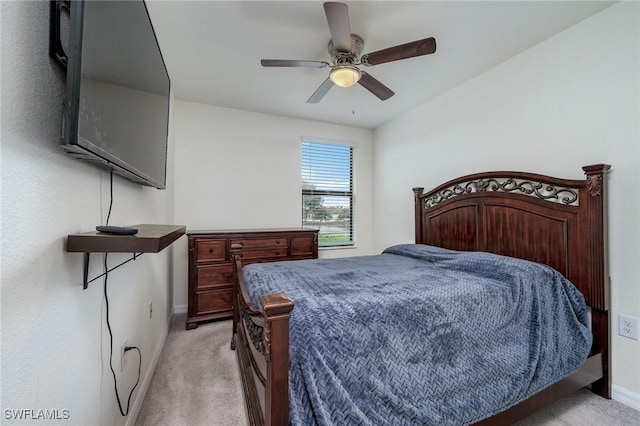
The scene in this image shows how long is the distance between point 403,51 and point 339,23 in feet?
1.60

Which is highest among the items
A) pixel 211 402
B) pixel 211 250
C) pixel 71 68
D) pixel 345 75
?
pixel 345 75

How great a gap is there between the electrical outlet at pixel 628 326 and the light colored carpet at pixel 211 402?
0.46 m

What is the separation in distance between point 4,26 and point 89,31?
0.57 feet

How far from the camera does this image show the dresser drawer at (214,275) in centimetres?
288

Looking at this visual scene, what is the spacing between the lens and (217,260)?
2934 millimetres

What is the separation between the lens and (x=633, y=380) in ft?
5.62

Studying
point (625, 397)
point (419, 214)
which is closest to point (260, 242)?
point (419, 214)

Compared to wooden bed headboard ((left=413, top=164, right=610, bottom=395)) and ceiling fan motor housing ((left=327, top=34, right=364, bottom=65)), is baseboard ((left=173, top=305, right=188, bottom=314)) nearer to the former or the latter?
wooden bed headboard ((left=413, top=164, right=610, bottom=395))

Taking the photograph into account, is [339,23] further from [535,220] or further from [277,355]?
[535,220]

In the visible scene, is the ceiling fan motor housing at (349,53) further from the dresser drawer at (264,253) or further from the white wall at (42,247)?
the dresser drawer at (264,253)

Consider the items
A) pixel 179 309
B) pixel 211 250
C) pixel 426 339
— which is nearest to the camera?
pixel 426 339

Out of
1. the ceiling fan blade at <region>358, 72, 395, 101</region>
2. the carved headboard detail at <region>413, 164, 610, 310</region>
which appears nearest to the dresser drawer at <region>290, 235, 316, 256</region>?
the carved headboard detail at <region>413, 164, 610, 310</region>

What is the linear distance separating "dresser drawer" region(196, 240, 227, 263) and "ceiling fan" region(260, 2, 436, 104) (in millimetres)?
1873

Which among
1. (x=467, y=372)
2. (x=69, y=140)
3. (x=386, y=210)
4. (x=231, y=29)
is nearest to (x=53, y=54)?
(x=69, y=140)
